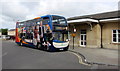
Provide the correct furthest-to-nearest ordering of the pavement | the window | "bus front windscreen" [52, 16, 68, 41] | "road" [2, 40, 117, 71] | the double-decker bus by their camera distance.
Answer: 1. the window
2. "bus front windscreen" [52, 16, 68, 41]
3. the double-decker bus
4. the pavement
5. "road" [2, 40, 117, 71]

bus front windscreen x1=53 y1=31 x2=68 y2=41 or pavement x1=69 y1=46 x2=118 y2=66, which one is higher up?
bus front windscreen x1=53 y1=31 x2=68 y2=41

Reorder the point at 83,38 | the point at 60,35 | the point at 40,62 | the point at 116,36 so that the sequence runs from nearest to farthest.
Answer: the point at 40,62 → the point at 60,35 → the point at 116,36 → the point at 83,38

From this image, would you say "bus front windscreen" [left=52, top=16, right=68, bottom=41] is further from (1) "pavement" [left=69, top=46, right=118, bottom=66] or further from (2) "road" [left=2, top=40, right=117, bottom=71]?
(2) "road" [left=2, top=40, right=117, bottom=71]

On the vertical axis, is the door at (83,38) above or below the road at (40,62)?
above

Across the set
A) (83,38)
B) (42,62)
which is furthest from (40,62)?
(83,38)

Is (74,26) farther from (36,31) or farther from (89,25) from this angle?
(36,31)

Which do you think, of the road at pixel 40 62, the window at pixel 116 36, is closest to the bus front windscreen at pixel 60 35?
the road at pixel 40 62

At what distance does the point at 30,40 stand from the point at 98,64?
1102 centimetres

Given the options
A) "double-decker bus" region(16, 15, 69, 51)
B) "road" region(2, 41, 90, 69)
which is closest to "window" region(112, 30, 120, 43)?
"double-decker bus" region(16, 15, 69, 51)

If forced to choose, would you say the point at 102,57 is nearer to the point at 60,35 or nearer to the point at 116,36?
the point at 60,35

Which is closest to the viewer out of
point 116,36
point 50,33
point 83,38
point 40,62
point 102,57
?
point 40,62

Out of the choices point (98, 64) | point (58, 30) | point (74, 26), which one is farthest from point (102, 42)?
point (98, 64)

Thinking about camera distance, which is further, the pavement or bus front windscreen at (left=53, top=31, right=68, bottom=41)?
bus front windscreen at (left=53, top=31, right=68, bottom=41)

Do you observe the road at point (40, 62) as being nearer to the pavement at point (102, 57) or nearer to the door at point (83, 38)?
the pavement at point (102, 57)
